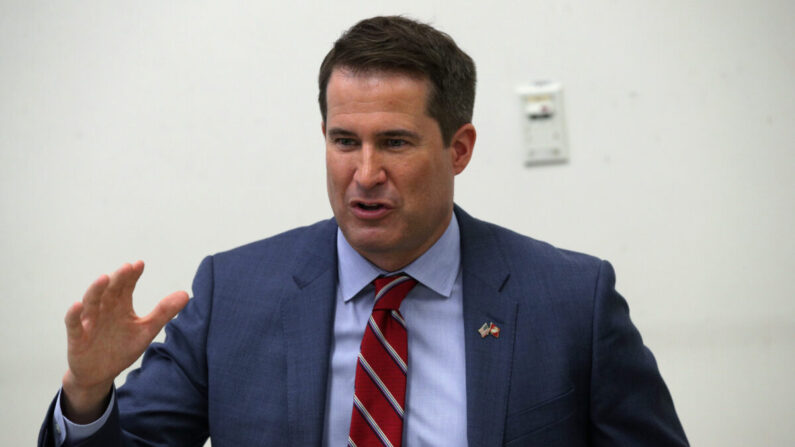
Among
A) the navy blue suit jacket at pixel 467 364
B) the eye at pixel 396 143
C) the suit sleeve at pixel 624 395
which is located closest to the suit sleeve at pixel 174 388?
the navy blue suit jacket at pixel 467 364

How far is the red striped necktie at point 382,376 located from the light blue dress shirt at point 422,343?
0.09ft

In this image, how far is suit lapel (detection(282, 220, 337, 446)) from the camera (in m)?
1.45

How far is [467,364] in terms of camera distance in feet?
4.90

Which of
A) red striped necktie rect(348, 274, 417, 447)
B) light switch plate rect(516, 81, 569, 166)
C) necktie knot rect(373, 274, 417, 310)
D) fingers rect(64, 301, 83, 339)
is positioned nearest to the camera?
fingers rect(64, 301, 83, 339)

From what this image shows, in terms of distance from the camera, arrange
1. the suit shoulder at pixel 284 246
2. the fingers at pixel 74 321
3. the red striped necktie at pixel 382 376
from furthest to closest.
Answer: the suit shoulder at pixel 284 246, the red striped necktie at pixel 382 376, the fingers at pixel 74 321

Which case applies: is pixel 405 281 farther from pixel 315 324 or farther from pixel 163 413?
pixel 163 413

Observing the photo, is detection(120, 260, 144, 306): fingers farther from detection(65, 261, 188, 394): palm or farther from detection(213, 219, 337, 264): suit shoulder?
detection(213, 219, 337, 264): suit shoulder

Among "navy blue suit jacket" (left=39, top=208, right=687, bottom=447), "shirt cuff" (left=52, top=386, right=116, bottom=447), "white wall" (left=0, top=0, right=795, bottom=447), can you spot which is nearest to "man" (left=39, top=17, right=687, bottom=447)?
"navy blue suit jacket" (left=39, top=208, right=687, bottom=447)

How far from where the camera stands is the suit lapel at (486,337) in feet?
4.75

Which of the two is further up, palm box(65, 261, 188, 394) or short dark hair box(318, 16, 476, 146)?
short dark hair box(318, 16, 476, 146)

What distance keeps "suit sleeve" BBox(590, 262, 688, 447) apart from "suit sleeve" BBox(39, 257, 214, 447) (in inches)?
28.0

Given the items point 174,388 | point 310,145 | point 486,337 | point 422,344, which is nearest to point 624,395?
point 486,337

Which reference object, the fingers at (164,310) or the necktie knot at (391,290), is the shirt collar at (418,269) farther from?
the fingers at (164,310)

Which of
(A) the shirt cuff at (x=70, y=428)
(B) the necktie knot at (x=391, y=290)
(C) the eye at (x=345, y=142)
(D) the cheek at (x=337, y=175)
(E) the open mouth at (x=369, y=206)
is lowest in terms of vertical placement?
(A) the shirt cuff at (x=70, y=428)
